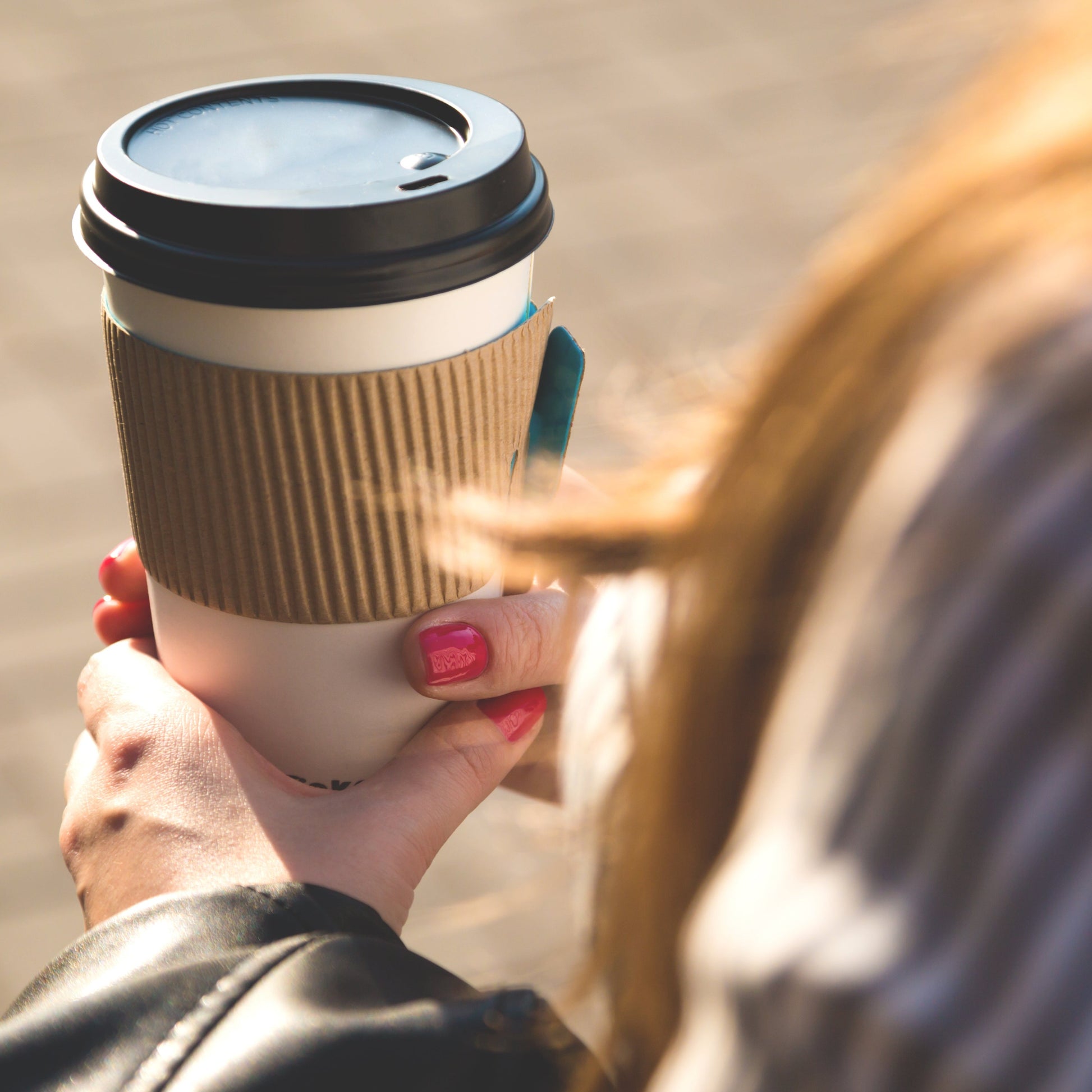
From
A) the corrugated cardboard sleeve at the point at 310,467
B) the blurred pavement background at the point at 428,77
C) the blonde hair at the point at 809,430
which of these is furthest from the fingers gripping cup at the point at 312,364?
the blurred pavement background at the point at 428,77

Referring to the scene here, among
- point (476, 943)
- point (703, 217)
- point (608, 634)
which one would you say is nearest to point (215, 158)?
point (608, 634)

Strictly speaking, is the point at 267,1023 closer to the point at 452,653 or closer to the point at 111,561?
the point at 452,653

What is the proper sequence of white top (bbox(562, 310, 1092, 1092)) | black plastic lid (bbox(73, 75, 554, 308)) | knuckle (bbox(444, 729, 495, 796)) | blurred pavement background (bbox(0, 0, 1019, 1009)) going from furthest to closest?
1. blurred pavement background (bbox(0, 0, 1019, 1009))
2. knuckle (bbox(444, 729, 495, 796))
3. black plastic lid (bbox(73, 75, 554, 308))
4. white top (bbox(562, 310, 1092, 1092))

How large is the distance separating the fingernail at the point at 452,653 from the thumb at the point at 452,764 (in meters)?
0.06

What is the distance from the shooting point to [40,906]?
77.1 inches

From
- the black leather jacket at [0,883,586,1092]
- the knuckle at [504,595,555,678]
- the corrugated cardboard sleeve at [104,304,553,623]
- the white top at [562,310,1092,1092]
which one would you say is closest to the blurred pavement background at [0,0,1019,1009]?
the knuckle at [504,595,555,678]

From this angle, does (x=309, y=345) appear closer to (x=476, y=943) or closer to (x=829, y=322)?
(x=829, y=322)

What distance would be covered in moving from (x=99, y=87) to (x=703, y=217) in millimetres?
1900

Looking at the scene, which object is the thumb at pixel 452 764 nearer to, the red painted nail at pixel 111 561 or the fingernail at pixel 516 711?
the fingernail at pixel 516 711

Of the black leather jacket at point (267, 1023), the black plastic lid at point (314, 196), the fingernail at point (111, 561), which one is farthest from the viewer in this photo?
the fingernail at point (111, 561)

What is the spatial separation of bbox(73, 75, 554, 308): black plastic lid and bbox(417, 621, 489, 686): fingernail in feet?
0.86

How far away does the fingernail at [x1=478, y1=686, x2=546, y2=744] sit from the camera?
1000 mm

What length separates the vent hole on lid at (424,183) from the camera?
0.78 meters

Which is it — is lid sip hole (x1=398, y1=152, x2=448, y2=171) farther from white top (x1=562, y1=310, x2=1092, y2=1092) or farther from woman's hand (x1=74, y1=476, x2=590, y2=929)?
white top (x1=562, y1=310, x2=1092, y2=1092)
